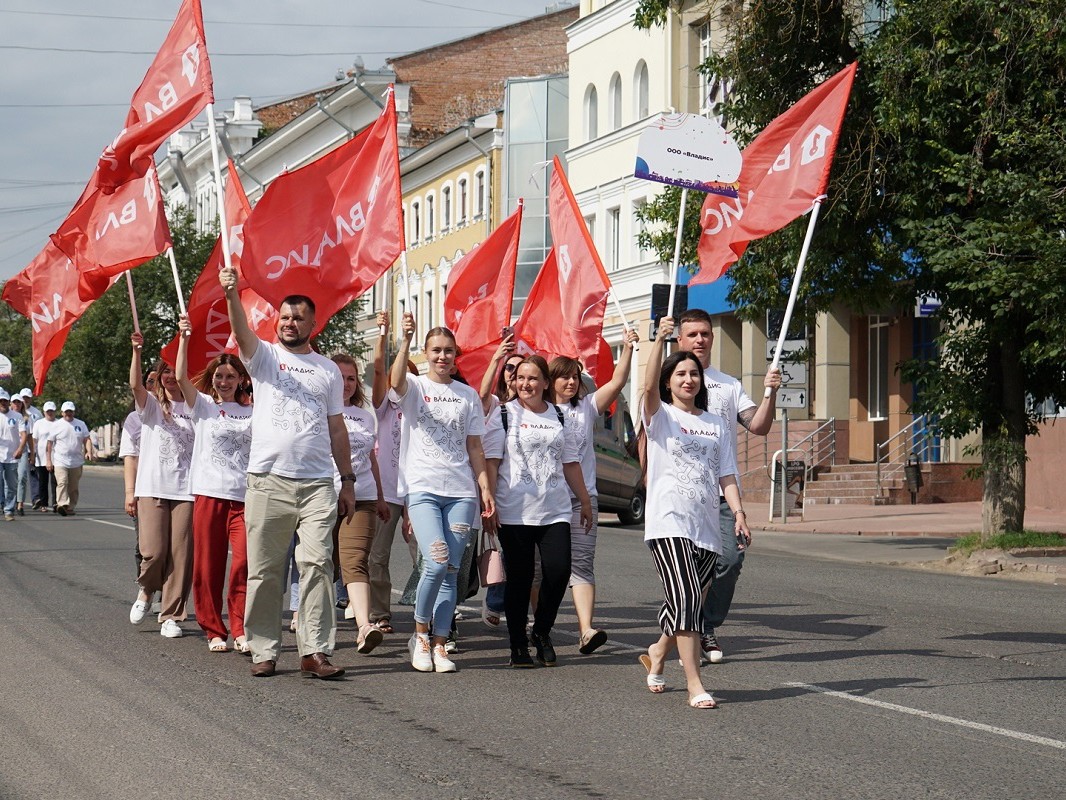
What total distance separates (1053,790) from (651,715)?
7.17ft

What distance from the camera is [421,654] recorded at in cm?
955

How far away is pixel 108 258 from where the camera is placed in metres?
12.1

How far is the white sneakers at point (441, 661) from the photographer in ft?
31.1

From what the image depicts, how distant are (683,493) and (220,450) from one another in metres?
3.32

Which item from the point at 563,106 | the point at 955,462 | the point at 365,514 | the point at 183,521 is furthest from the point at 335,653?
the point at 563,106

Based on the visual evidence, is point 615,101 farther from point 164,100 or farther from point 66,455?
point 164,100

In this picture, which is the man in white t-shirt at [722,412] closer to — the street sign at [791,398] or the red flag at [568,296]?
the red flag at [568,296]

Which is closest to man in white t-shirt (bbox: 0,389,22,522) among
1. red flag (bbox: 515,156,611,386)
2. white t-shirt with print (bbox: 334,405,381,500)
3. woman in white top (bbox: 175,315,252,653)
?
red flag (bbox: 515,156,611,386)

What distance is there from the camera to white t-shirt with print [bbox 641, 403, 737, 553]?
8469 mm

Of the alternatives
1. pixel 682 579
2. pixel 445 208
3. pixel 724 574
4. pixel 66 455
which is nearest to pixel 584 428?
pixel 724 574

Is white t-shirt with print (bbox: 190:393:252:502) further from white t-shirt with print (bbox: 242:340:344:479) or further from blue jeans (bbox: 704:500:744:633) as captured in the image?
blue jeans (bbox: 704:500:744:633)

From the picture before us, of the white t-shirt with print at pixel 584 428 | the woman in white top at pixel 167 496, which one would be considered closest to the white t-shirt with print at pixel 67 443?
the woman in white top at pixel 167 496

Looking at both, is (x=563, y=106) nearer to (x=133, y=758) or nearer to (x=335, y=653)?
(x=335, y=653)

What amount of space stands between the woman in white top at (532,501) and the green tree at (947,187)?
336 inches
